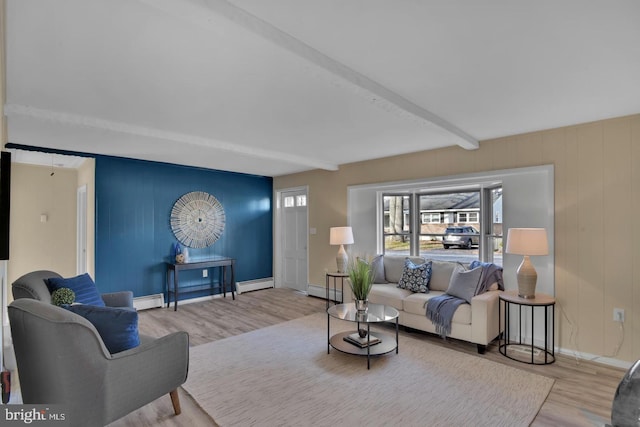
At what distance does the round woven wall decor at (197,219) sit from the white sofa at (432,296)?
2.78m

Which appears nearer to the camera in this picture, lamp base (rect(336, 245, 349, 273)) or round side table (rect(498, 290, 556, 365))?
round side table (rect(498, 290, 556, 365))

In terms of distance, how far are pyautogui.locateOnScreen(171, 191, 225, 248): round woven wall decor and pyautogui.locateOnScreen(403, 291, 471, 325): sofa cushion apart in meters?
3.63

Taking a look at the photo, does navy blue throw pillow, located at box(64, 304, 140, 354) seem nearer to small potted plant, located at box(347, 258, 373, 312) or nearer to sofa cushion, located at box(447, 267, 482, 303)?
small potted plant, located at box(347, 258, 373, 312)

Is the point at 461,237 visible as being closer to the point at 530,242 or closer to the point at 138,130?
the point at 530,242

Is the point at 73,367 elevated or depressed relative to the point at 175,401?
elevated

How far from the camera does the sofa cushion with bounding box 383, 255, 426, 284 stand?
14.7ft

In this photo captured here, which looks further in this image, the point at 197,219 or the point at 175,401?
the point at 197,219

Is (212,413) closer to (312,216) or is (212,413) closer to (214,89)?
(214,89)

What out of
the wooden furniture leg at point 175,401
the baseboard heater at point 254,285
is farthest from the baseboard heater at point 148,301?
the wooden furniture leg at point 175,401

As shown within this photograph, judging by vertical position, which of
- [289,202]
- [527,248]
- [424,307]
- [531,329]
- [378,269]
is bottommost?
[531,329]

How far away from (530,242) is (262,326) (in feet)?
10.5

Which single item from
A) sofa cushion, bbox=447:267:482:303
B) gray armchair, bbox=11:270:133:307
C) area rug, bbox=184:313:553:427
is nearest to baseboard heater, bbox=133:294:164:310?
area rug, bbox=184:313:553:427

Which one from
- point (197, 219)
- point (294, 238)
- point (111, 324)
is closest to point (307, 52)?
point (111, 324)

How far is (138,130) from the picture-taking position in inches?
128
